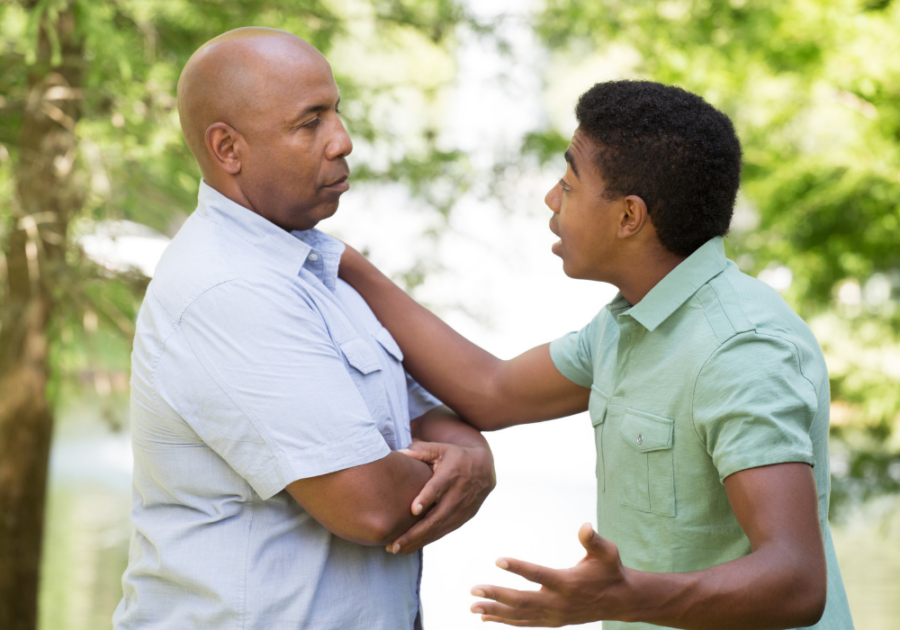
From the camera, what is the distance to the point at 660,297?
170 centimetres

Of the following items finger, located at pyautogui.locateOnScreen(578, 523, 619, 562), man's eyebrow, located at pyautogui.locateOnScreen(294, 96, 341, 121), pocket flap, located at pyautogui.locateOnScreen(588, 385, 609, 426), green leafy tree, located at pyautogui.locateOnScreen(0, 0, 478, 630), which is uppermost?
green leafy tree, located at pyautogui.locateOnScreen(0, 0, 478, 630)

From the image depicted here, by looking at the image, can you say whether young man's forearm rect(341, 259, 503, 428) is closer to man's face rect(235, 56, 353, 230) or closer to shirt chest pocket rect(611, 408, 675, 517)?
man's face rect(235, 56, 353, 230)

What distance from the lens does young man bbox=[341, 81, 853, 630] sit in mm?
1307

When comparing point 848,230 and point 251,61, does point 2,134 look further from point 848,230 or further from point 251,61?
point 848,230

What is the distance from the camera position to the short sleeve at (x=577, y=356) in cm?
206

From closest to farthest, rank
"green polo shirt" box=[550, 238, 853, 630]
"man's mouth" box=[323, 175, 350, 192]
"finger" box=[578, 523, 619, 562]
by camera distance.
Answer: "finger" box=[578, 523, 619, 562] → "green polo shirt" box=[550, 238, 853, 630] → "man's mouth" box=[323, 175, 350, 192]

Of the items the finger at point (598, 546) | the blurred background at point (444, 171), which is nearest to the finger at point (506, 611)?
the finger at point (598, 546)

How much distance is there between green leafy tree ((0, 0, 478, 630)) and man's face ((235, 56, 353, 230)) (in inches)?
111

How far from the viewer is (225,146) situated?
184 cm

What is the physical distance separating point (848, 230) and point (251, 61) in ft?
20.3

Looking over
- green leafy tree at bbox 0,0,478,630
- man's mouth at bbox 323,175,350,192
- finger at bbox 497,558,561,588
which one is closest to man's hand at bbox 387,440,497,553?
finger at bbox 497,558,561,588

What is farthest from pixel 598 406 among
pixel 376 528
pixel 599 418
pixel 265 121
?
pixel 265 121

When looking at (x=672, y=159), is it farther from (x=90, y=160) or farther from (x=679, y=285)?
(x=90, y=160)

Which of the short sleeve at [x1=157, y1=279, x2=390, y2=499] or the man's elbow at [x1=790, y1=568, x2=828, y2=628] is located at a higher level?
the short sleeve at [x1=157, y1=279, x2=390, y2=499]
